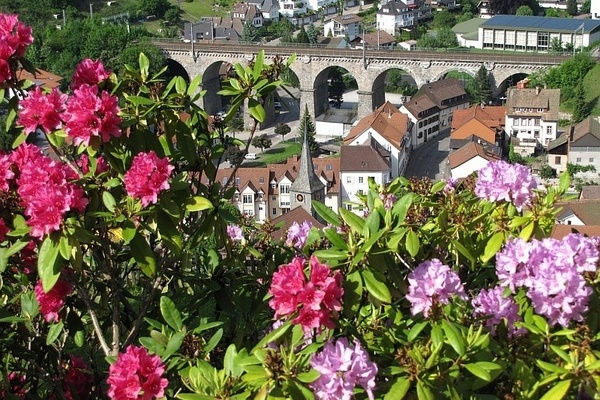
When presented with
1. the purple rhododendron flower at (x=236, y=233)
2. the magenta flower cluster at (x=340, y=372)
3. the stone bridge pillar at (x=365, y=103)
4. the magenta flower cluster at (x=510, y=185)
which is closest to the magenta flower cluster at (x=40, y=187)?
the magenta flower cluster at (x=340, y=372)

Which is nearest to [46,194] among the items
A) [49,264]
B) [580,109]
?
[49,264]

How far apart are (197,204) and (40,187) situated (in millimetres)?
577

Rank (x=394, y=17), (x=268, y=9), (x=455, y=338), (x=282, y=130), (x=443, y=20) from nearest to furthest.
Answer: (x=455, y=338) → (x=282, y=130) → (x=394, y=17) → (x=443, y=20) → (x=268, y=9)

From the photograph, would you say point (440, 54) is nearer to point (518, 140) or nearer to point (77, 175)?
point (518, 140)

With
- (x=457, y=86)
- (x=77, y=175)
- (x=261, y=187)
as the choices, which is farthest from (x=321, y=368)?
(x=457, y=86)

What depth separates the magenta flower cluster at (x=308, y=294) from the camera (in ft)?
9.05

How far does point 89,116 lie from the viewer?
333cm

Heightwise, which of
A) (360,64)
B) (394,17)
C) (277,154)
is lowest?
(277,154)

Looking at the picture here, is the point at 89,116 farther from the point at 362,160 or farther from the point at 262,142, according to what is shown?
the point at 262,142

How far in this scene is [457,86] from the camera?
38625mm

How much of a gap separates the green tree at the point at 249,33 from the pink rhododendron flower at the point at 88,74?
1874 inches

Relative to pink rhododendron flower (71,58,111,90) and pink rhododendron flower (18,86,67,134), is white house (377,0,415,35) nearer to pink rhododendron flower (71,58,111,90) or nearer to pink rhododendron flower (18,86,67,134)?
pink rhododendron flower (71,58,111,90)

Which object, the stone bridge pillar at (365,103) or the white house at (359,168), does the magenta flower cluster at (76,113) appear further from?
the stone bridge pillar at (365,103)

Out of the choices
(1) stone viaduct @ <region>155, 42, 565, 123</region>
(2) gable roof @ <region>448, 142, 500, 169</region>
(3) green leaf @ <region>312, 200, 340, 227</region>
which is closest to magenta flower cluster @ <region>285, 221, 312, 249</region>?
(3) green leaf @ <region>312, 200, 340, 227</region>
